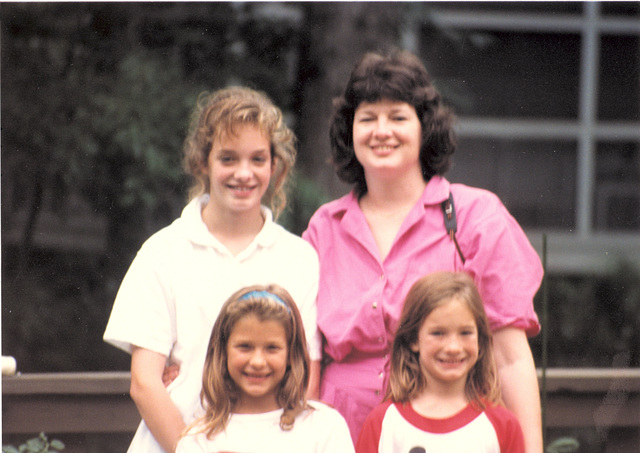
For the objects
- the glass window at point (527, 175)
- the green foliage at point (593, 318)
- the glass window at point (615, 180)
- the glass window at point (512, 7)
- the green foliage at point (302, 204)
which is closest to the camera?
the green foliage at point (302, 204)

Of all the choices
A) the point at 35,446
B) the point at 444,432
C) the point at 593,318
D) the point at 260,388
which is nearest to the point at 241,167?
the point at 260,388

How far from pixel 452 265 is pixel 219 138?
0.70 meters

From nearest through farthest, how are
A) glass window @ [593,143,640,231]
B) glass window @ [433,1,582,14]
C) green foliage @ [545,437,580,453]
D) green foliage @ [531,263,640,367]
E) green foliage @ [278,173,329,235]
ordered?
1. green foliage @ [545,437,580,453]
2. green foliage @ [278,173,329,235]
3. green foliage @ [531,263,640,367]
4. glass window @ [433,1,582,14]
5. glass window @ [593,143,640,231]

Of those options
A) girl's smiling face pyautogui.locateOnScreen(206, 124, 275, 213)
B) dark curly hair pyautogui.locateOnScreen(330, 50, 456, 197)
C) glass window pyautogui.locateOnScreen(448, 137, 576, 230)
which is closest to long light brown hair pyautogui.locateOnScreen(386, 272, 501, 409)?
dark curly hair pyautogui.locateOnScreen(330, 50, 456, 197)

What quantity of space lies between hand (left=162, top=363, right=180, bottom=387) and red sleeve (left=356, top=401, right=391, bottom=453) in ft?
1.70

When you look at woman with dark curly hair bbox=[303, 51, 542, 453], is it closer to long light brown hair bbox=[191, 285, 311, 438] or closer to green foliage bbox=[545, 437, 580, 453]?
long light brown hair bbox=[191, 285, 311, 438]

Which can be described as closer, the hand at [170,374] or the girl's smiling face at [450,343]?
the girl's smiling face at [450,343]

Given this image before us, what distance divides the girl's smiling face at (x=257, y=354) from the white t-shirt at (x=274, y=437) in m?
0.08

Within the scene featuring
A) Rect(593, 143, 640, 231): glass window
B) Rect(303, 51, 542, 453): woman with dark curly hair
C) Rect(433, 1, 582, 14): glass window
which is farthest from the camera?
Rect(593, 143, 640, 231): glass window

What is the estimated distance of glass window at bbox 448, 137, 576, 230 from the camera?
4988 mm

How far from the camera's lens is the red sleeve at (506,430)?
1995mm

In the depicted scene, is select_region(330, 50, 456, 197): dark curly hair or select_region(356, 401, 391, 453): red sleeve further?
select_region(330, 50, 456, 197): dark curly hair

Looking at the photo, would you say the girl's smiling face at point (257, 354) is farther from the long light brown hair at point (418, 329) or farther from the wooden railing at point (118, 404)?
the wooden railing at point (118, 404)

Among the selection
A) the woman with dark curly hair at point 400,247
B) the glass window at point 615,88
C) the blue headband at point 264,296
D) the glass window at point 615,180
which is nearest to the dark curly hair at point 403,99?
the woman with dark curly hair at point 400,247
